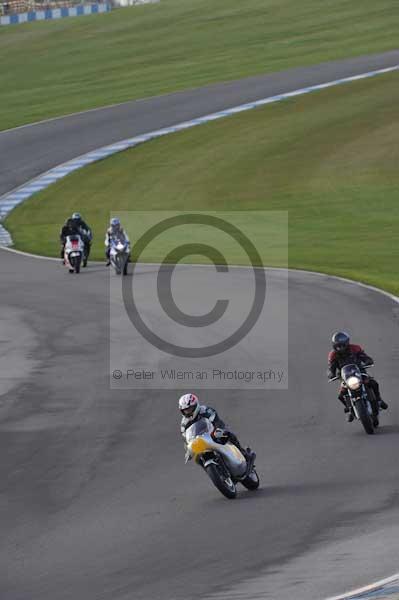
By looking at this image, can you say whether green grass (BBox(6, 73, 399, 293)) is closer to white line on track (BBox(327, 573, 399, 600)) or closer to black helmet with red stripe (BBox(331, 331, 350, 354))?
black helmet with red stripe (BBox(331, 331, 350, 354))

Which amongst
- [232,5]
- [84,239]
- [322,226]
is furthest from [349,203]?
[232,5]

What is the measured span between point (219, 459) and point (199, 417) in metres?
0.58

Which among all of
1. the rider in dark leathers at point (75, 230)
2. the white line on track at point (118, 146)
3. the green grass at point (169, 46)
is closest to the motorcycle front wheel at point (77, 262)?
the rider in dark leathers at point (75, 230)

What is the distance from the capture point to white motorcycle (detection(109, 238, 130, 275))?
31781 millimetres

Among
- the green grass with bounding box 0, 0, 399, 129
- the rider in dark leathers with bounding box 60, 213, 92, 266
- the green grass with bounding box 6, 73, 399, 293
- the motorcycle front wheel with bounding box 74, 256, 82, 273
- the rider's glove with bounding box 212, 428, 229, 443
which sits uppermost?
the green grass with bounding box 0, 0, 399, 129

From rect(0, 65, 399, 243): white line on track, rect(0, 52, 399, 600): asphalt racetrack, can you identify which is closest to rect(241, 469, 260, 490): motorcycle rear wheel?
rect(0, 52, 399, 600): asphalt racetrack

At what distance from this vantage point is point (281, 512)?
12.5 metres

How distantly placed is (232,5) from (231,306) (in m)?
65.5

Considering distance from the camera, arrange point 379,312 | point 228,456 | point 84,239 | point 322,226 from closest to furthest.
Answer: point 228,456
point 379,312
point 84,239
point 322,226

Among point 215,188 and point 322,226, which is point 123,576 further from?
point 215,188

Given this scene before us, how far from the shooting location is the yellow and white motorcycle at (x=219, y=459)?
1322cm

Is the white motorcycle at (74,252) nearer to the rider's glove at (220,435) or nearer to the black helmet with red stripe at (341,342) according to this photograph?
the black helmet with red stripe at (341,342)

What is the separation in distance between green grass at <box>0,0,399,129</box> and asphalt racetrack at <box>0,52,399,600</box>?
4464 centimetres

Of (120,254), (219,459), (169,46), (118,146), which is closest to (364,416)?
(219,459)
